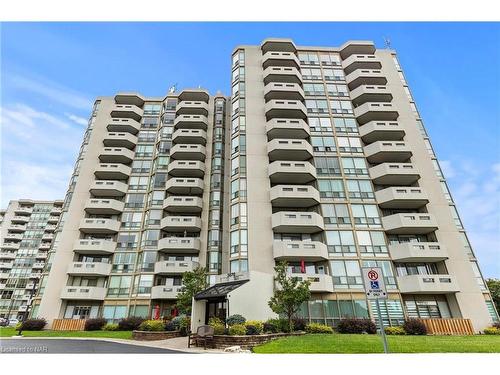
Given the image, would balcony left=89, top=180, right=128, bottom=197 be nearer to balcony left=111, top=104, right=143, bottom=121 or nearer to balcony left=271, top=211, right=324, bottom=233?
balcony left=111, top=104, right=143, bottom=121

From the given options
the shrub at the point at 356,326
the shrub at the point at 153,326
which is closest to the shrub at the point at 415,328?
the shrub at the point at 356,326

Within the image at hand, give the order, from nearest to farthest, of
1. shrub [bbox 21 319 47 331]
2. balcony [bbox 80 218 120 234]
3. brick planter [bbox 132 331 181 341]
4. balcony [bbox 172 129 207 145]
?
brick planter [bbox 132 331 181 341] → shrub [bbox 21 319 47 331] → balcony [bbox 80 218 120 234] → balcony [bbox 172 129 207 145]

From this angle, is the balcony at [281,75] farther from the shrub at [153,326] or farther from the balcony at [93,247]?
the shrub at [153,326]

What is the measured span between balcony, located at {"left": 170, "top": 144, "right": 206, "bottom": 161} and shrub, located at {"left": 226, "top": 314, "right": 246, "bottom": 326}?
86.4 ft

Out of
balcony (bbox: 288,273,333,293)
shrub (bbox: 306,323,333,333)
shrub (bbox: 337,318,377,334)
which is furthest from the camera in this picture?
balcony (bbox: 288,273,333,293)

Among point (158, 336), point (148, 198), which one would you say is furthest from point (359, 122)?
point (158, 336)

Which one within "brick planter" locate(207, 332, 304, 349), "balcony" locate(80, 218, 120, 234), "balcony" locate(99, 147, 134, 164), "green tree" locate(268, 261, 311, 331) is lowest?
"brick planter" locate(207, 332, 304, 349)

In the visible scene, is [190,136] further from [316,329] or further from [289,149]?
[316,329]

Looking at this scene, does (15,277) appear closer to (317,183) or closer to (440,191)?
(317,183)

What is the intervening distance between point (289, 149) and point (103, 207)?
2552 centimetres

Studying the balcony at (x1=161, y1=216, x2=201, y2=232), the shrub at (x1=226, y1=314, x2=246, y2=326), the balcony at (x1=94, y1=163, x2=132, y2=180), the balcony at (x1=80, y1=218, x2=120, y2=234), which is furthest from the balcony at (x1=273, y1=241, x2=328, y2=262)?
the balcony at (x1=94, y1=163, x2=132, y2=180)

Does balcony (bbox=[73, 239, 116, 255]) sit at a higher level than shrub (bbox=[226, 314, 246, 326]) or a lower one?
higher

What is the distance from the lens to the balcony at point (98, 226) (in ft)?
119

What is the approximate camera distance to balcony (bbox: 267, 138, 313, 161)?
3341cm
